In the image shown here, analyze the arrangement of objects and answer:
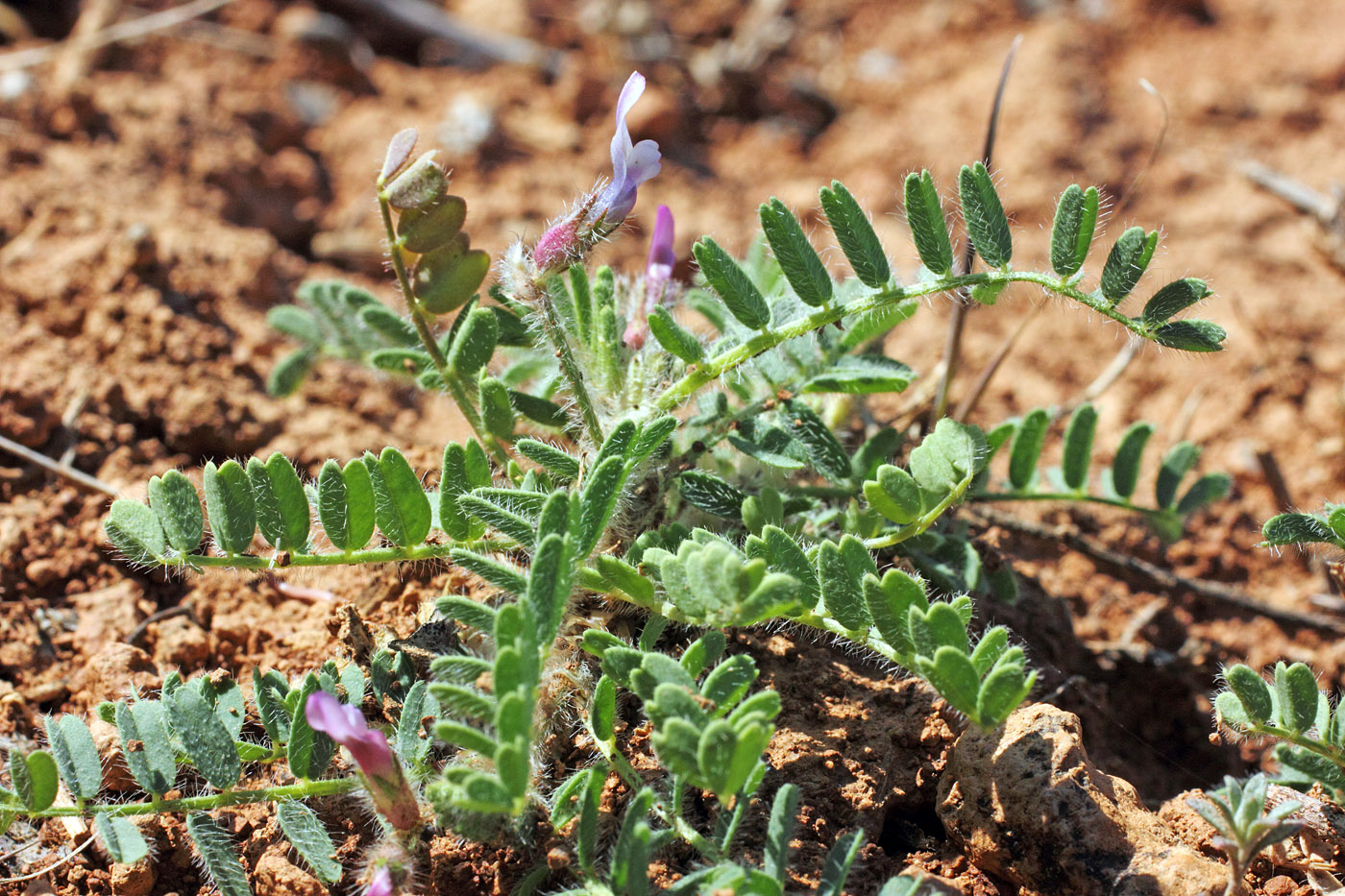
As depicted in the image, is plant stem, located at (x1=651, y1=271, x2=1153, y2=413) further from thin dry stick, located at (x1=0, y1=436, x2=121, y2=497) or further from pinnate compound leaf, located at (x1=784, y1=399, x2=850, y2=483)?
thin dry stick, located at (x1=0, y1=436, x2=121, y2=497)

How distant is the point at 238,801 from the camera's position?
5.98 ft

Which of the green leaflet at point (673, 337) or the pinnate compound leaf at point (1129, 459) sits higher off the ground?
the green leaflet at point (673, 337)

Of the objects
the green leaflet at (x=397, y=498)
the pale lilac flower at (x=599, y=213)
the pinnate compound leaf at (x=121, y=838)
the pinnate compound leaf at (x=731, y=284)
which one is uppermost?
the pale lilac flower at (x=599, y=213)

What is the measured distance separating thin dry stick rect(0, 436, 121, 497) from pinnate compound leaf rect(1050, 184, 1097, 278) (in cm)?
226

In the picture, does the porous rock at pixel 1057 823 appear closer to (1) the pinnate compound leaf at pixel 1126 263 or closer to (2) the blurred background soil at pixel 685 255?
(2) the blurred background soil at pixel 685 255

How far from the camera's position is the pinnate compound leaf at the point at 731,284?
2037 millimetres

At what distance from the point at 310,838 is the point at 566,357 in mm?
975

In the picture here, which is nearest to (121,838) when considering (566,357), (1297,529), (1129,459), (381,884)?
(381,884)

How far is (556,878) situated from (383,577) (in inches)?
33.5

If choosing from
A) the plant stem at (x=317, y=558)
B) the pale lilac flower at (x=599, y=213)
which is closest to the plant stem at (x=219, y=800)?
the plant stem at (x=317, y=558)

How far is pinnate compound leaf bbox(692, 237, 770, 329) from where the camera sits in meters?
2.04

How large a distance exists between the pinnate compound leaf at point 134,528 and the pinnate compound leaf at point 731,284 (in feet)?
3.65

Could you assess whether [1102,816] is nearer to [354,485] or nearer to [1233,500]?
[354,485]

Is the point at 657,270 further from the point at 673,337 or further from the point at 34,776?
the point at 34,776
